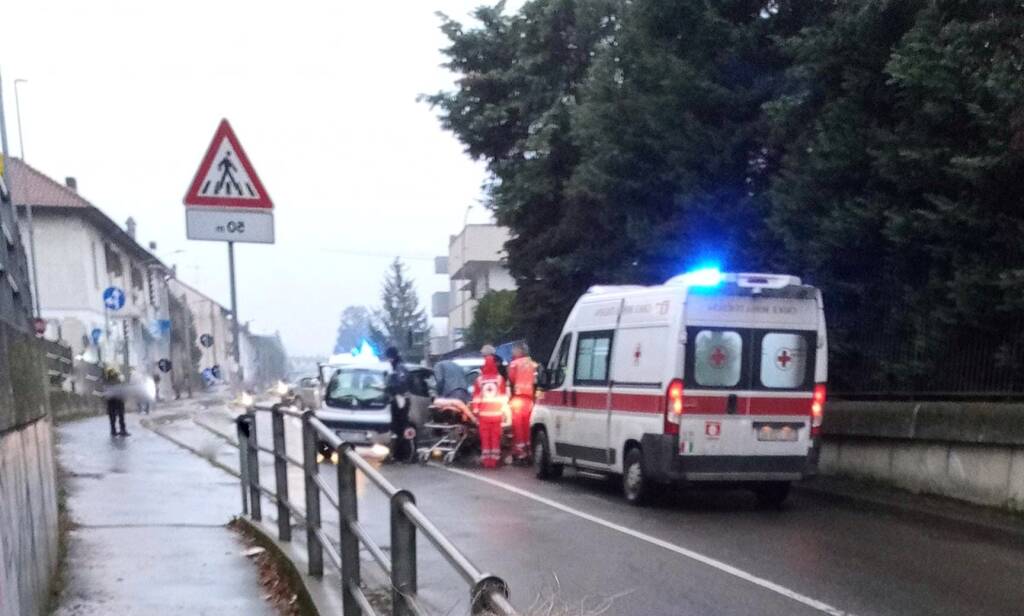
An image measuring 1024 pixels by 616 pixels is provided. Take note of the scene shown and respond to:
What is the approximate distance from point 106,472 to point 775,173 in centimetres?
999

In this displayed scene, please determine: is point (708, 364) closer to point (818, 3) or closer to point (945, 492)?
point (945, 492)

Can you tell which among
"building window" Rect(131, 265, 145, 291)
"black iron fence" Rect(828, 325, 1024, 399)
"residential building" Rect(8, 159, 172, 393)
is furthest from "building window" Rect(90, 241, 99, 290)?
"black iron fence" Rect(828, 325, 1024, 399)

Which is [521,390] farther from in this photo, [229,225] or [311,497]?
[311,497]

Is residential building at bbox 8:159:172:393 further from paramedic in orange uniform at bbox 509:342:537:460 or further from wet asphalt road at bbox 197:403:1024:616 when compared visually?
wet asphalt road at bbox 197:403:1024:616

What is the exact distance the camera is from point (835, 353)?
12992mm

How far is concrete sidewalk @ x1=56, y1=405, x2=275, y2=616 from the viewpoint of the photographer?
620 cm

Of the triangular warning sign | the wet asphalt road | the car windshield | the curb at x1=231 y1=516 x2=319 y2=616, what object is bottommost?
the wet asphalt road

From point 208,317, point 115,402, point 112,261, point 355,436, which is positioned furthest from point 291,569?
point 208,317

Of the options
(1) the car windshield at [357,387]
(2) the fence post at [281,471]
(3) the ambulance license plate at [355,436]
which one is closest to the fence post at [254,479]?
(2) the fence post at [281,471]

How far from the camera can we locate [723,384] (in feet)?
34.3

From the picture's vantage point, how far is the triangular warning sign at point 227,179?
24.9ft

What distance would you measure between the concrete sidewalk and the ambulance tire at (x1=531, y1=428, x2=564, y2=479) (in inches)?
158

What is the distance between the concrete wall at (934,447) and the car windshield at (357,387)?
8.04 meters

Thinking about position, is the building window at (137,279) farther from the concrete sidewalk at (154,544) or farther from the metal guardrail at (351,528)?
the metal guardrail at (351,528)
